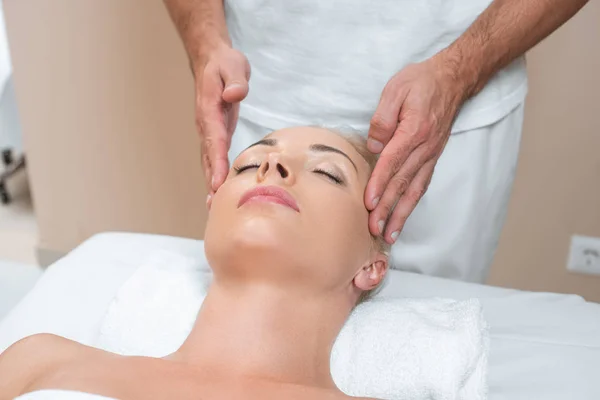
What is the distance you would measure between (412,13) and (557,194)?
3.12 ft

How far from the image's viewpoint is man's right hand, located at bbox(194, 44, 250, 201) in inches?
46.1

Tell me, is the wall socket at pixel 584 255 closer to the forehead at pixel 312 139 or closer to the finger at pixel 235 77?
the forehead at pixel 312 139

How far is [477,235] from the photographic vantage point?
1.44m

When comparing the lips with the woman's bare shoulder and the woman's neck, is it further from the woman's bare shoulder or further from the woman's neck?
the woman's bare shoulder

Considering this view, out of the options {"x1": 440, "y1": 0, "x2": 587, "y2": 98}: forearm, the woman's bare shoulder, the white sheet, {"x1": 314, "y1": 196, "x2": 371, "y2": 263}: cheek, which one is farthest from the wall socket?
the woman's bare shoulder

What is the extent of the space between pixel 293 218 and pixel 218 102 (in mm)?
313

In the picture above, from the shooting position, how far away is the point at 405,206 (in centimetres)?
115

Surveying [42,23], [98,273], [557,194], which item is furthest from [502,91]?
[42,23]

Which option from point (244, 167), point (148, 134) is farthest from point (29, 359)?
point (148, 134)

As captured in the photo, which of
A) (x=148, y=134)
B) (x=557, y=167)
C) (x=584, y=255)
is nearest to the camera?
(x=557, y=167)

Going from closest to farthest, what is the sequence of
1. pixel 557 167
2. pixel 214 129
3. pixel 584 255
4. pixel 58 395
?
pixel 58 395, pixel 214 129, pixel 557 167, pixel 584 255

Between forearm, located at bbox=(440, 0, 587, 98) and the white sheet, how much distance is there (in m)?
0.41

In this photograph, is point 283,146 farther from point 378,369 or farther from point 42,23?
point 42,23

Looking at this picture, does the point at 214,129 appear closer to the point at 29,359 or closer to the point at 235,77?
the point at 235,77
